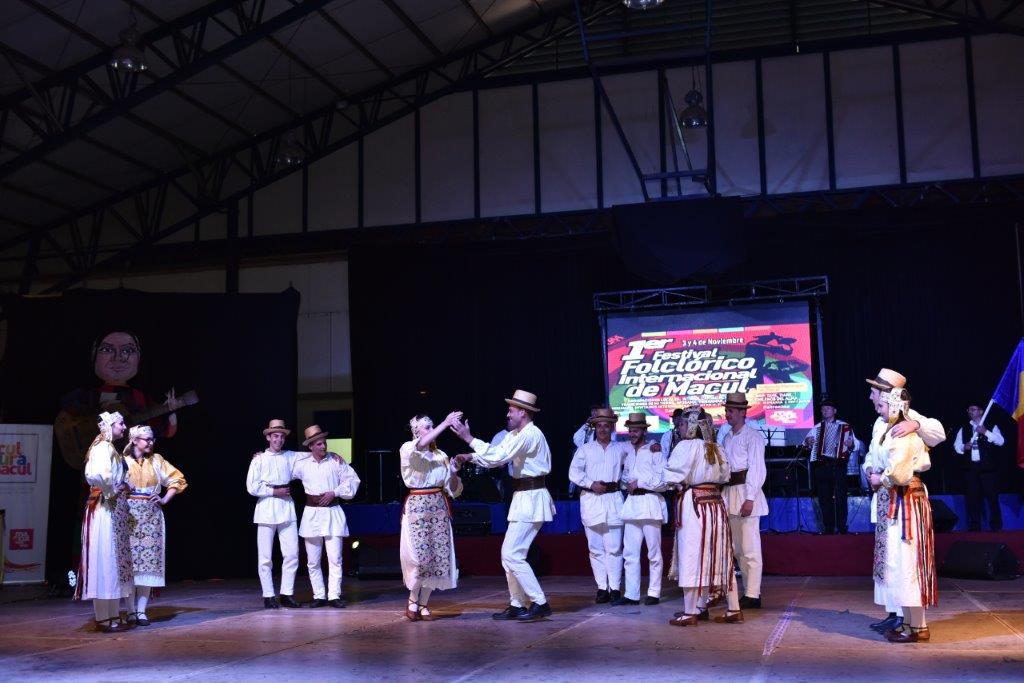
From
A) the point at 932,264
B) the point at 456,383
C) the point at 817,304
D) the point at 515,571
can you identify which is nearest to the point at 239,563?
the point at 456,383

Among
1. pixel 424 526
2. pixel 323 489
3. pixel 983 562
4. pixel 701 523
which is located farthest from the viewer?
pixel 983 562

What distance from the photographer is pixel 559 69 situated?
15719 millimetres

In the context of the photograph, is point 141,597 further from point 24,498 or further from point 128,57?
point 128,57

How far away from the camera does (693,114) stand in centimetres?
1362

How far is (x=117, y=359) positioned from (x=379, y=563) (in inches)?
148

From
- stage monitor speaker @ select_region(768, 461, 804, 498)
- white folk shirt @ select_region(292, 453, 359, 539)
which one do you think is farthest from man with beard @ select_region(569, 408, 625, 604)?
stage monitor speaker @ select_region(768, 461, 804, 498)

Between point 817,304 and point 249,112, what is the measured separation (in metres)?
8.14

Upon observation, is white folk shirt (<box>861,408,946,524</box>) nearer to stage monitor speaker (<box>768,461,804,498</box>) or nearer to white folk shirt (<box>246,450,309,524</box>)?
white folk shirt (<box>246,450,309,524</box>)

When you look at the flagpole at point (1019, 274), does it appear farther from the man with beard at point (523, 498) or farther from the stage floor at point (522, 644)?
the man with beard at point (523, 498)

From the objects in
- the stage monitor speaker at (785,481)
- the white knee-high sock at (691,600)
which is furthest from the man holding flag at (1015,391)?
the white knee-high sock at (691,600)

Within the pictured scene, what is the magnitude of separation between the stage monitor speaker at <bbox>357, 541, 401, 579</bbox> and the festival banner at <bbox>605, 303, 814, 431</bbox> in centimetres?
445

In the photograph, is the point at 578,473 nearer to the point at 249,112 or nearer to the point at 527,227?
the point at 527,227

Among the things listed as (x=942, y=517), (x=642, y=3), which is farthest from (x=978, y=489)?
(x=642, y=3)

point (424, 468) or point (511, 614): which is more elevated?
point (424, 468)
